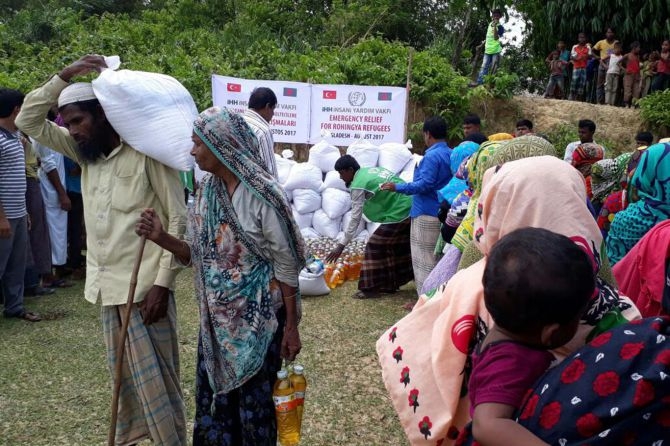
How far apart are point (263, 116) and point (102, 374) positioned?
2091 millimetres

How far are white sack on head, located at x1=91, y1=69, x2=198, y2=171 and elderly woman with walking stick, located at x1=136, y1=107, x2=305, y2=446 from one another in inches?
7.9

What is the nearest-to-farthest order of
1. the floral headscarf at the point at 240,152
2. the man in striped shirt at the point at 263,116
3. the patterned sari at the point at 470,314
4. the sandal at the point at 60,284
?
1. the patterned sari at the point at 470,314
2. the floral headscarf at the point at 240,152
3. the man in striped shirt at the point at 263,116
4. the sandal at the point at 60,284

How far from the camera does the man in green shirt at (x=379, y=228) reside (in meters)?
5.77

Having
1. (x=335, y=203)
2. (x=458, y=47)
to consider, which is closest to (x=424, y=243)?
(x=335, y=203)

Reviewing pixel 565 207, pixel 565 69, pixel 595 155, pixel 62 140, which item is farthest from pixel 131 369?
pixel 565 69

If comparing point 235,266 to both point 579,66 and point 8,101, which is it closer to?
point 8,101

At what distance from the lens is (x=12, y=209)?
5043 millimetres

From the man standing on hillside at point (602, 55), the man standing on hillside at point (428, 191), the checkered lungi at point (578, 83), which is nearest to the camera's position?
the man standing on hillside at point (428, 191)

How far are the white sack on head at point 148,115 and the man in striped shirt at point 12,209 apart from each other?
107 inches

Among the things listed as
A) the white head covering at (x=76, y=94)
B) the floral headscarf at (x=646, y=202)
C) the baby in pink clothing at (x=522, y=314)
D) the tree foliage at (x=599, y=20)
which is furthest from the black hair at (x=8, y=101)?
the tree foliage at (x=599, y=20)

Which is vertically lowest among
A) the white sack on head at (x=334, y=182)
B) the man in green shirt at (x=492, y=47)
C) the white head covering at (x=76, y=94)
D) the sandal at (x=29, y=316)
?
the sandal at (x=29, y=316)

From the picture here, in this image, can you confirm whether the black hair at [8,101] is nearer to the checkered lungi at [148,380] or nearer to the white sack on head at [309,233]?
the checkered lungi at [148,380]

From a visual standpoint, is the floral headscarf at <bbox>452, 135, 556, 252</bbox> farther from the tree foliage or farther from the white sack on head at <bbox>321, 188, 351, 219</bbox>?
the tree foliage

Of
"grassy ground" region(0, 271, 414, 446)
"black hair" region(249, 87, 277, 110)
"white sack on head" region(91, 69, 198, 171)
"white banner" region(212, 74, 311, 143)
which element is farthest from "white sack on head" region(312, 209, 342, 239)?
"white sack on head" region(91, 69, 198, 171)
